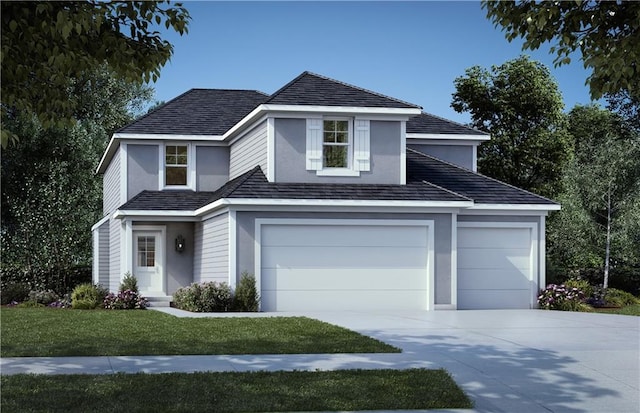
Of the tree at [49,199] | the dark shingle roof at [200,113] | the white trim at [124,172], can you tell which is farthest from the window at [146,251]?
the tree at [49,199]

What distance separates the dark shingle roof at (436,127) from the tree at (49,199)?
36.8ft

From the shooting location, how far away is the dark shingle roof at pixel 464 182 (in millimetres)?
23594

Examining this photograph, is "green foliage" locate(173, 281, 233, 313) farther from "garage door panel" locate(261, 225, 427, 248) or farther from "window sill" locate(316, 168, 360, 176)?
"window sill" locate(316, 168, 360, 176)

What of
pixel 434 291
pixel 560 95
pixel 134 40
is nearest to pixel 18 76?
pixel 134 40

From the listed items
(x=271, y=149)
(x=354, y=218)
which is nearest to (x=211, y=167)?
(x=271, y=149)

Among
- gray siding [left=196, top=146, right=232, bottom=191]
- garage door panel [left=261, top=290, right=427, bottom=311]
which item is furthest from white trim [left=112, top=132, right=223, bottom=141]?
garage door panel [left=261, top=290, right=427, bottom=311]

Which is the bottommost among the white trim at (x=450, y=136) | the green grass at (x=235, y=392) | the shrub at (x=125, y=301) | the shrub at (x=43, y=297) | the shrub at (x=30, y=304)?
the shrub at (x=30, y=304)

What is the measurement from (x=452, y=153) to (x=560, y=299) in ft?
23.7

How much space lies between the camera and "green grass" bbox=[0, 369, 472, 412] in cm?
931

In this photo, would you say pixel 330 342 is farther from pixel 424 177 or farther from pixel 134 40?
pixel 424 177

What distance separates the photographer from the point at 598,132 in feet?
148

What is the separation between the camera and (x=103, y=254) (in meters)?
31.6

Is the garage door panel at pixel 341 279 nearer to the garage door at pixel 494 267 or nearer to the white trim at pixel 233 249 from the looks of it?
the white trim at pixel 233 249

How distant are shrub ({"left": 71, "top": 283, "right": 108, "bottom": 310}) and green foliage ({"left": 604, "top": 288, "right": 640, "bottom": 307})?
15084 mm
